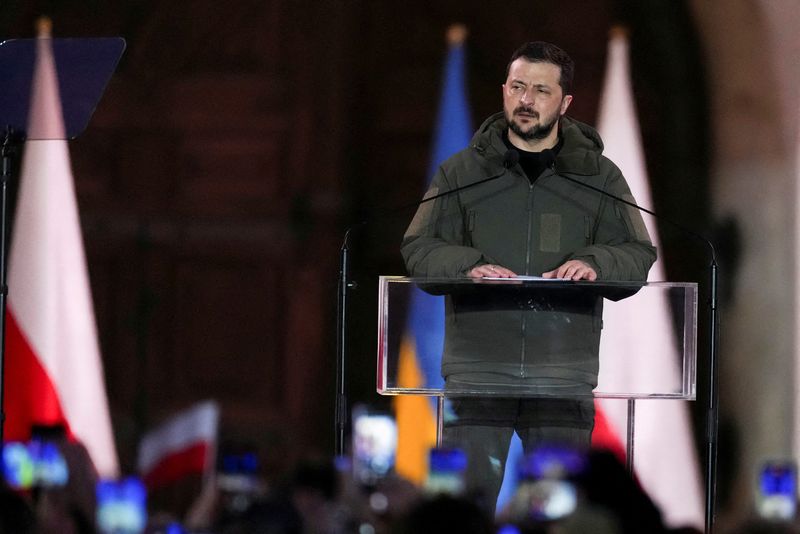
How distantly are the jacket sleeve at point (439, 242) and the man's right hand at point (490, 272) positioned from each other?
5cm

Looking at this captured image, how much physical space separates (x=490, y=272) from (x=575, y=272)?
217 mm

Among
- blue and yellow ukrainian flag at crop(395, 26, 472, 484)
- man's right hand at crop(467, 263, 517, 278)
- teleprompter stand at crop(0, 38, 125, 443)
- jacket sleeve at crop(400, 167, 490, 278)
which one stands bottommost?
blue and yellow ukrainian flag at crop(395, 26, 472, 484)

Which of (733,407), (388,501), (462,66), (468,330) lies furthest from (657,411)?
(388,501)

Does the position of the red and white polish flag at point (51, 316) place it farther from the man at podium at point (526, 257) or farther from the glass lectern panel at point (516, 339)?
the glass lectern panel at point (516, 339)

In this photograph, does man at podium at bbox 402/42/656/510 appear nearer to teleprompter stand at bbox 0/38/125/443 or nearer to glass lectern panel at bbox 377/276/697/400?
glass lectern panel at bbox 377/276/697/400

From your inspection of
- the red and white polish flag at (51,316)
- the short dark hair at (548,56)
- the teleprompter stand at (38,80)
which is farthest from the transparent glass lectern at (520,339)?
the red and white polish flag at (51,316)

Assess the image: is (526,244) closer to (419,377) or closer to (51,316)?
(419,377)

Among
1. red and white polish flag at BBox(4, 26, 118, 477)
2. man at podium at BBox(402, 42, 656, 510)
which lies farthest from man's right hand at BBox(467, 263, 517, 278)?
red and white polish flag at BBox(4, 26, 118, 477)

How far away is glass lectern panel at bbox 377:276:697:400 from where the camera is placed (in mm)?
3721

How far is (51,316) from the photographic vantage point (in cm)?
650

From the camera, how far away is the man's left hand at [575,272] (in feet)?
12.2

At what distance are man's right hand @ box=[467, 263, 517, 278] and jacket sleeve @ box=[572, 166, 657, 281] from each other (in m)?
0.27

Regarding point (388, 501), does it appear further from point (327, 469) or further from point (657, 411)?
point (657, 411)

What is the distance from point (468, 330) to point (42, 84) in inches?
76.3
